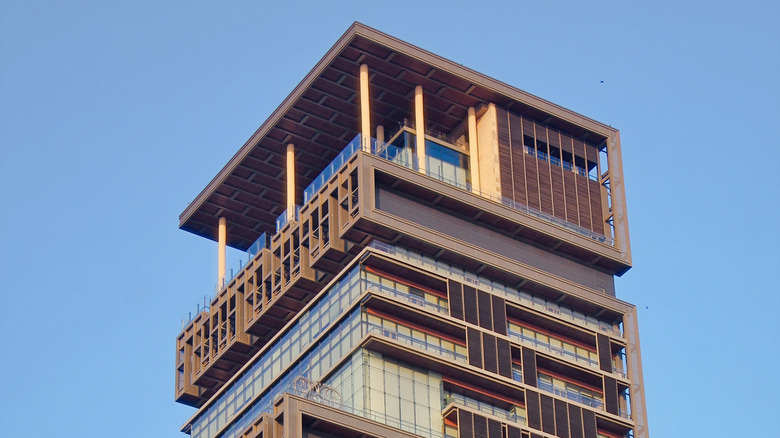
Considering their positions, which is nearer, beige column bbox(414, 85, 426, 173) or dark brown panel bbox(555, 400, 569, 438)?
dark brown panel bbox(555, 400, 569, 438)

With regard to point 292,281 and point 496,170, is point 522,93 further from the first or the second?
point 292,281

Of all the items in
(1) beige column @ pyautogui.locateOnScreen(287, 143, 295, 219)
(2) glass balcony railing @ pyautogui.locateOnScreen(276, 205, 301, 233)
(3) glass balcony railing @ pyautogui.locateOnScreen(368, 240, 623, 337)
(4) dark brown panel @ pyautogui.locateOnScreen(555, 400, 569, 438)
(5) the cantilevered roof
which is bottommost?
(4) dark brown panel @ pyautogui.locateOnScreen(555, 400, 569, 438)

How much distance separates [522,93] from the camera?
532ft

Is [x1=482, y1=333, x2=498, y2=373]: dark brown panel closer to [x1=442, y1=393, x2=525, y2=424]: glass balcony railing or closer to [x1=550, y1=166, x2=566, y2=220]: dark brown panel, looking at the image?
[x1=442, y1=393, x2=525, y2=424]: glass balcony railing

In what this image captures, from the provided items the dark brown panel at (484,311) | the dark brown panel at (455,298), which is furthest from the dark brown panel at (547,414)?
the dark brown panel at (455,298)

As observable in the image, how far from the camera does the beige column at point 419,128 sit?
155250 millimetres

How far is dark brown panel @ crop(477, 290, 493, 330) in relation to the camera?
486 ft

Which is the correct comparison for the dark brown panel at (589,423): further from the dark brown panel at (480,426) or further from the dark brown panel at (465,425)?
the dark brown panel at (465,425)

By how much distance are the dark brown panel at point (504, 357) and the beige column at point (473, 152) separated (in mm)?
15697

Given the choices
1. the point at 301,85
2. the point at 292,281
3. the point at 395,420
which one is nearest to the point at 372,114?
the point at 301,85

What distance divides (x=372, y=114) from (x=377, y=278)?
21.5m

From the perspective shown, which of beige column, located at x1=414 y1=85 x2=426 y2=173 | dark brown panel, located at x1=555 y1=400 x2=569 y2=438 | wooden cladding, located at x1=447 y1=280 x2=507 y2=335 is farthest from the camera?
beige column, located at x1=414 y1=85 x2=426 y2=173

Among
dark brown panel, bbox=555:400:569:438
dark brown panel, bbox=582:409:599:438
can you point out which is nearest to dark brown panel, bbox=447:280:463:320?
dark brown panel, bbox=555:400:569:438

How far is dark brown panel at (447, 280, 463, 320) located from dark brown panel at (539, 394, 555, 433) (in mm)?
9383
